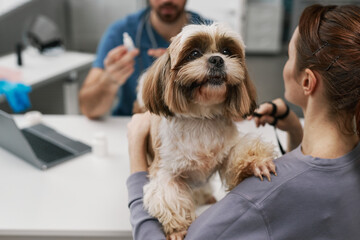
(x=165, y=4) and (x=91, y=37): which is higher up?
(x=165, y=4)

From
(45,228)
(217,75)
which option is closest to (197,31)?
(217,75)

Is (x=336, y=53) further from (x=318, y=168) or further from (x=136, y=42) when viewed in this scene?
(x=136, y=42)

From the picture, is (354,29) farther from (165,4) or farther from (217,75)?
(165,4)

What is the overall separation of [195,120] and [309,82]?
38 centimetres

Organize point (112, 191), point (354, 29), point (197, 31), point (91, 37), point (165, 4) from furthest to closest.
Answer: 1. point (91, 37)
2. point (165, 4)
3. point (112, 191)
4. point (197, 31)
5. point (354, 29)

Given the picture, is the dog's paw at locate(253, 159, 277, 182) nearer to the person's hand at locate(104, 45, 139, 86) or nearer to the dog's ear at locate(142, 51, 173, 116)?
the dog's ear at locate(142, 51, 173, 116)

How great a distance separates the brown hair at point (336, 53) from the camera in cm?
101

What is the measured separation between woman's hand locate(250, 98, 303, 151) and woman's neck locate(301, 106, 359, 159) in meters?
0.52

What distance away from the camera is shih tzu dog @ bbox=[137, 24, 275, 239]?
3.73ft

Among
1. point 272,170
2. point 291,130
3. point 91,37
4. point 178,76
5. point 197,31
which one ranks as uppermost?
point 197,31

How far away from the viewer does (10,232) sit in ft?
4.52

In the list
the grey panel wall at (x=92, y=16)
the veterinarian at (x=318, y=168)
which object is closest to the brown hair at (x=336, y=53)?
the veterinarian at (x=318, y=168)

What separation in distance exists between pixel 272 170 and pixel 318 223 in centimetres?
18

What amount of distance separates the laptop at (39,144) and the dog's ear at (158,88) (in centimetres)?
71
